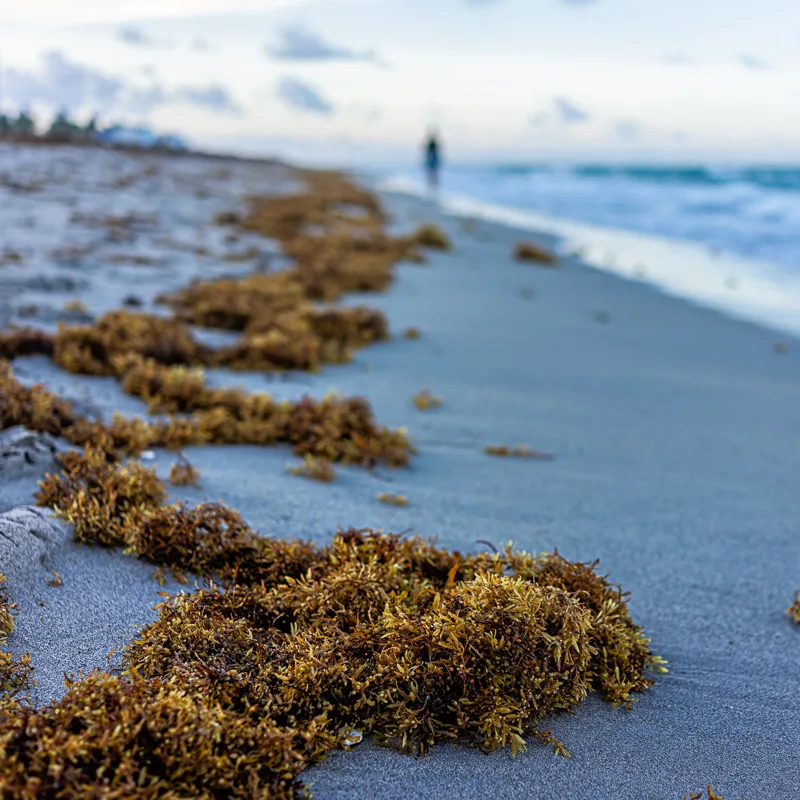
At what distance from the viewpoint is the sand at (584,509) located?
1.74 meters

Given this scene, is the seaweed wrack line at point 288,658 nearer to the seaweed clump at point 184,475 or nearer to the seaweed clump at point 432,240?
the seaweed clump at point 184,475

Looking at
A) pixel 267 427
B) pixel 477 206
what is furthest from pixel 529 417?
pixel 477 206

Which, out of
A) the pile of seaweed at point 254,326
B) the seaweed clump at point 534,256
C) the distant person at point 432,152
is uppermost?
the distant person at point 432,152

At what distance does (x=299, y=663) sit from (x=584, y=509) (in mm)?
1690

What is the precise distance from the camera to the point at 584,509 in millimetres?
3111

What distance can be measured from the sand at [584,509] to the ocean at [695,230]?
2791 mm

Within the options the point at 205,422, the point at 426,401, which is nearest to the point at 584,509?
the point at 426,401

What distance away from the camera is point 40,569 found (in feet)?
6.81

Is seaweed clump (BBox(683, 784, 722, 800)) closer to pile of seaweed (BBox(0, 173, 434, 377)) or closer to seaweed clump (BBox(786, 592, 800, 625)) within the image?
seaweed clump (BBox(786, 592, 800, 625))

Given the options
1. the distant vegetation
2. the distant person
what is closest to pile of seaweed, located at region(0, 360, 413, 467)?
the distant person

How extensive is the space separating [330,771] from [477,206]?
23037 millimetres

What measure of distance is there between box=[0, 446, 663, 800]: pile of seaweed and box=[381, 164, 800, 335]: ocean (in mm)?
6067

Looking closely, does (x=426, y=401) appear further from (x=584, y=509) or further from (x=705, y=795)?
(x=705, y=795)

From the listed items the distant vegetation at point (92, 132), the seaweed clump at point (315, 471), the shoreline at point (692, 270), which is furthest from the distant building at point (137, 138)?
the seaweed clump at point (315, 471)
